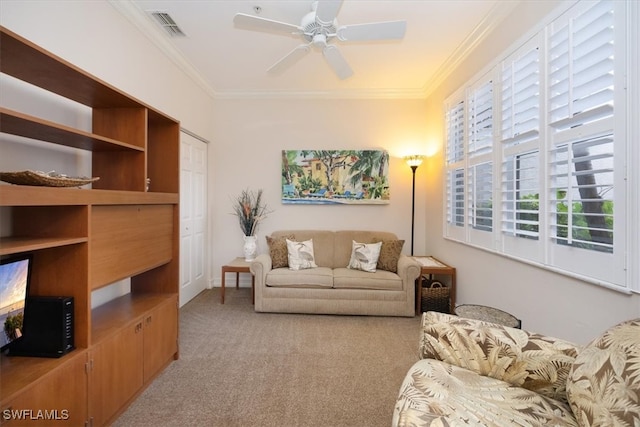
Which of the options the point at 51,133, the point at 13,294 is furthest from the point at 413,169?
the point at 13,294

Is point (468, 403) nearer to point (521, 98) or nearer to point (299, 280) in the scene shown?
point (521, 98)

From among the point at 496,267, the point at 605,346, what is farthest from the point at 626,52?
the point at 496,267

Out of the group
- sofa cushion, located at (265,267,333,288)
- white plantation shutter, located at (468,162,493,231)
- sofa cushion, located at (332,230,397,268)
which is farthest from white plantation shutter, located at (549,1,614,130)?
sofa cushion, located at (265,267,333,288)

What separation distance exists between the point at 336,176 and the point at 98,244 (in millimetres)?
3051

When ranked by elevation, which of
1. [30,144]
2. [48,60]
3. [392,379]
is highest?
[48,60]

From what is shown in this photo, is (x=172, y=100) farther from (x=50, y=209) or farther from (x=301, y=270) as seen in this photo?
(x=301, y=270)

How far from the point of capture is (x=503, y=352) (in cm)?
132

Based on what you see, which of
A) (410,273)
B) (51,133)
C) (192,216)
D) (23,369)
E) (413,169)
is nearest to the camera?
(23,369)

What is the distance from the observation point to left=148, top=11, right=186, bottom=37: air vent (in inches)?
98.7

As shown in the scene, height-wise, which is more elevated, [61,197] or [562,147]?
[562,147]

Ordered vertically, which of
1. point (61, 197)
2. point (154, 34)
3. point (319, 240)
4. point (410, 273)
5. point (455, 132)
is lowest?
point (410, 273)

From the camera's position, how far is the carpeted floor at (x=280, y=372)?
5.63ft

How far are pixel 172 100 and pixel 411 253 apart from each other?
11.9 ft

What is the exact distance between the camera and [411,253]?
13.6 feet
